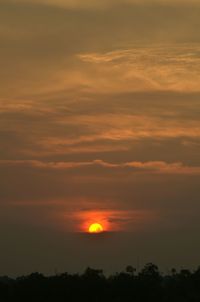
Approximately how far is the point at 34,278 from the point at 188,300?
50.5 feet

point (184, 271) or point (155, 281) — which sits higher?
→ point (184, 271)

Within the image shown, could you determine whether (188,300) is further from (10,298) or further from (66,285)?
(10,298)

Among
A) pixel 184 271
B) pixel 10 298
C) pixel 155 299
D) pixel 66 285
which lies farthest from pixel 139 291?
pixel 184 271

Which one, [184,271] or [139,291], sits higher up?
[184,271]

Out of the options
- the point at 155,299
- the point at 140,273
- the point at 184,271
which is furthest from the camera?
the point at 184,271

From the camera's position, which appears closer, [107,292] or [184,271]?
[107,292]

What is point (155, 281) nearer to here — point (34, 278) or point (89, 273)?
point (89, 273)

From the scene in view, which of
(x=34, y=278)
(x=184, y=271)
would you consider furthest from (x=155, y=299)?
(x=184, y=271)

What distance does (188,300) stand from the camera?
80938 millimetres

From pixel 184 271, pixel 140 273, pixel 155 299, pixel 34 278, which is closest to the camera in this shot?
pixel 155 299

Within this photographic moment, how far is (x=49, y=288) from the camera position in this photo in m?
79.8

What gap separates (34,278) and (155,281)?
12459mm

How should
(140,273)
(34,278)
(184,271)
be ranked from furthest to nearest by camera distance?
1. (184,271)
2. (140,273)
3. (34,278)

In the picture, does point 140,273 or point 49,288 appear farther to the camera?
point 140,273
